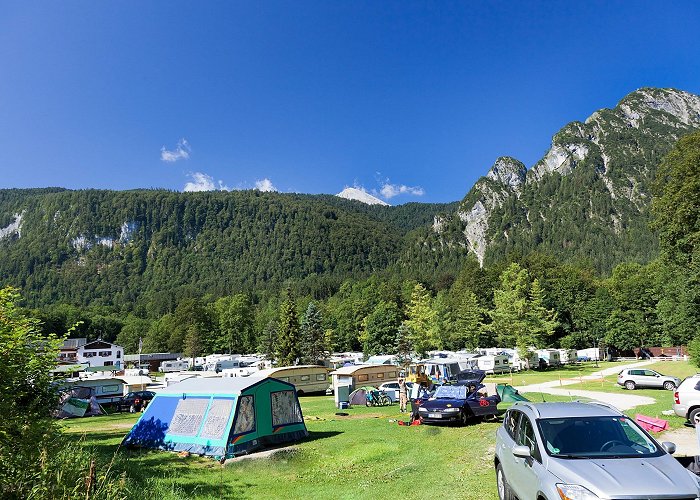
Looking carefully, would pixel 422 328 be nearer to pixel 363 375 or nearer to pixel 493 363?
pixel 493 363

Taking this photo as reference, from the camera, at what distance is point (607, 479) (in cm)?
488

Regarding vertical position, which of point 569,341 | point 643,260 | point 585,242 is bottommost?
point 569,341

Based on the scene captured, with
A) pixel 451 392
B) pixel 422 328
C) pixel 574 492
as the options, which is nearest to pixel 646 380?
pixel 451 392

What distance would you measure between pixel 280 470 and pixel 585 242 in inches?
6278

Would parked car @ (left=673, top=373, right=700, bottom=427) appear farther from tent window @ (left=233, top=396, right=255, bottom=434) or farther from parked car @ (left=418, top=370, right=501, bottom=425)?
tent window @ (left=233, top=396, right=255, bottom=434)

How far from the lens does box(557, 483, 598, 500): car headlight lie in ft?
15.5

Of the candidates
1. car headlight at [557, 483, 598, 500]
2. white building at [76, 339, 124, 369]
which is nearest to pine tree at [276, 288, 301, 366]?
white building at [76, 339, 124, 369]

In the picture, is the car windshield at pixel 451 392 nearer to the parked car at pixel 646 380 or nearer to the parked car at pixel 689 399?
the parked car at pixel 689 399

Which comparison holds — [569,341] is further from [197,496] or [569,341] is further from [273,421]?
[197,496]

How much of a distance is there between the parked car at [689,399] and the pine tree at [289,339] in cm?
4738

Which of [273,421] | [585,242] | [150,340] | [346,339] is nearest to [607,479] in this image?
[273,421]

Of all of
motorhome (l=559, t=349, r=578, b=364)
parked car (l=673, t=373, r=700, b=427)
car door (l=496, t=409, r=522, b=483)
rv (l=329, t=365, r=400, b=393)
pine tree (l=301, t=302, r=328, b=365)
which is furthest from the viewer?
pine tree (l=301, t=302, r=328, b=365)

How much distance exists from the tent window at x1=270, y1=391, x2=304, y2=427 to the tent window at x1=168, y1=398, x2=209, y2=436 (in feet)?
7.23

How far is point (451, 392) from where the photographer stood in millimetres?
17266
